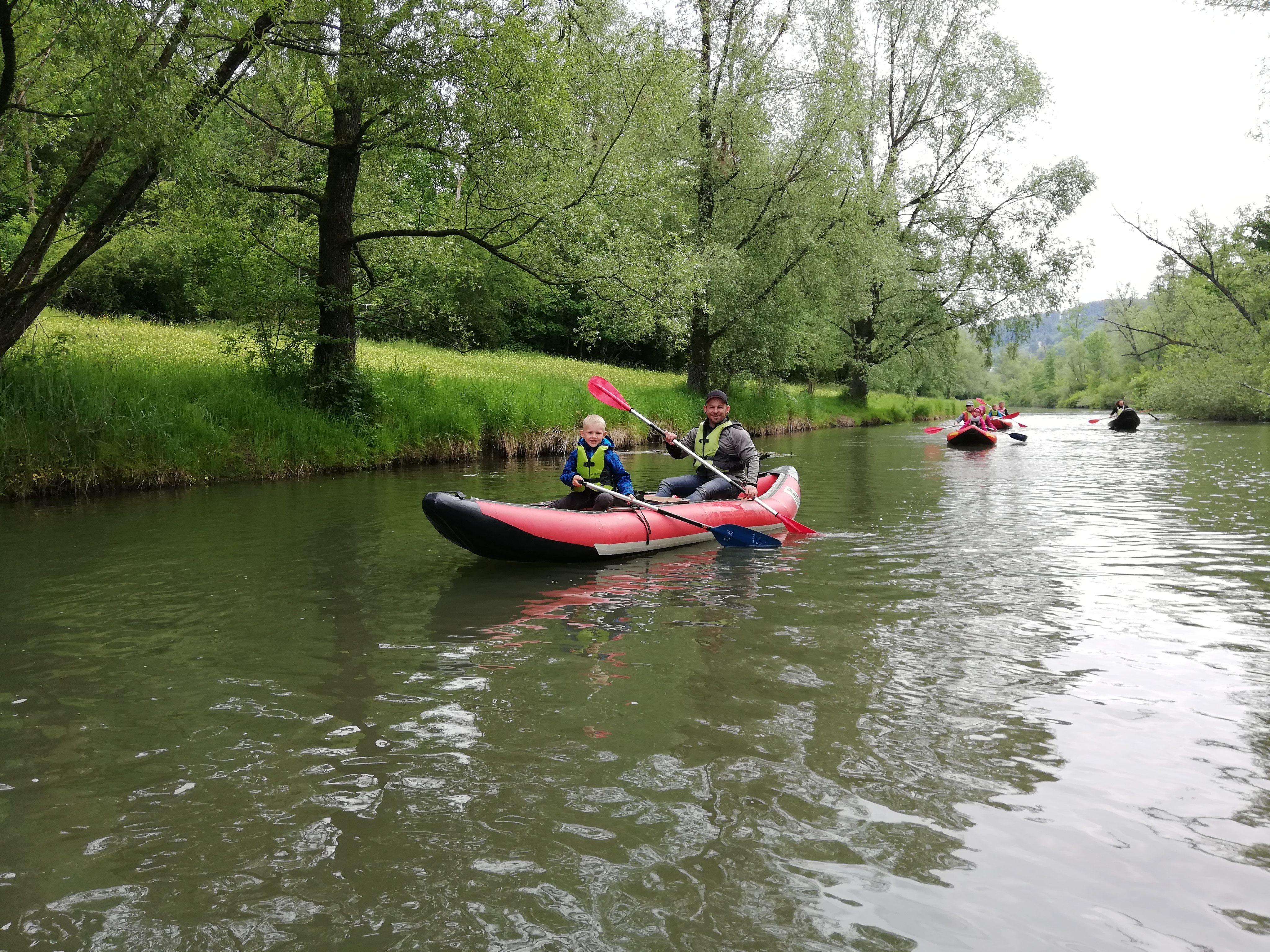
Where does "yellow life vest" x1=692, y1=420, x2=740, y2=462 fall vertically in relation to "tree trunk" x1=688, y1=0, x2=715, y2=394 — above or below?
below

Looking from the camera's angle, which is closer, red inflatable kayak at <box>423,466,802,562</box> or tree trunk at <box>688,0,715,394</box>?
red inflatable kayak at <box>423,466,802,562</box>

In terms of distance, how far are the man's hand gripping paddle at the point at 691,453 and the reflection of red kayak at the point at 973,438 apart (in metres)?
12.3

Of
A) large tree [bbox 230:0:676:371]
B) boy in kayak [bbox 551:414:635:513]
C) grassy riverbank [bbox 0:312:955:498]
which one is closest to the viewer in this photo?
boy in kayak [bbox 551:414:635:513]

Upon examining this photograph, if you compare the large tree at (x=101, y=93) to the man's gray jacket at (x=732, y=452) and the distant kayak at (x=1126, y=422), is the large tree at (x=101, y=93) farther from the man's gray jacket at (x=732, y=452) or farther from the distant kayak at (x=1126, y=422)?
the distant kayak at (x=1126, y=422)

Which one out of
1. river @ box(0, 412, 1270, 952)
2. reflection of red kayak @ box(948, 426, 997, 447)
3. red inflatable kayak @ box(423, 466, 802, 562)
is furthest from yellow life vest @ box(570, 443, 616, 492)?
reflection of red kayak @ box(948, 426, 997, 447)

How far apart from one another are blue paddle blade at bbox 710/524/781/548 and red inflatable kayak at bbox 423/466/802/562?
206 mm

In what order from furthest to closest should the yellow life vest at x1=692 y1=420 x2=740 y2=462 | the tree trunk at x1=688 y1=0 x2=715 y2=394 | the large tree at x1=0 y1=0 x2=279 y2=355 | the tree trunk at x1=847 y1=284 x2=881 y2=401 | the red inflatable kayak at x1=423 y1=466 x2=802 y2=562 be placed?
the tree trunk at x1=847 y1=284 x2=881 y2=401
the tree trunk at x1=688 y1=0 x2=715 y2=394
the yellow life vest at x1=692 y1=420 x2=740 y2=462
the large tree at x1=0 y1=0 x2=279 y2=355
the red inflatable kayak at x1=423 y1=466 x2=802 y2=562

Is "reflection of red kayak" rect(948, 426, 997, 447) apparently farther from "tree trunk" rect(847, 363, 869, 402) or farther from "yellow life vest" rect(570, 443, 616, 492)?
"yellow life vest" rect(570, 443, 616, 492)

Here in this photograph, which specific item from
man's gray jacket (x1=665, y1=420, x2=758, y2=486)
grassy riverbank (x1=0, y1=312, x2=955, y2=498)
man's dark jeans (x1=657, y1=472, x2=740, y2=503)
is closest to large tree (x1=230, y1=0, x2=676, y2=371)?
grassy riverbank (x1=0, y1=312, x2=955, y2=498)

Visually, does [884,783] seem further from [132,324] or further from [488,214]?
[132,324]

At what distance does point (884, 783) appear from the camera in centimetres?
315

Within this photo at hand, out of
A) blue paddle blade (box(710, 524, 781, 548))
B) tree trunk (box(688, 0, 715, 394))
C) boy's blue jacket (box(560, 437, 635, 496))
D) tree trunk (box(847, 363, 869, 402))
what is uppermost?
tree trunk (box(688, 0, 715, 394))

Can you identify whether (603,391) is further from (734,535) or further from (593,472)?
(734,535)

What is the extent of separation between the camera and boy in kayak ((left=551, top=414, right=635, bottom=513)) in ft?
24.2
